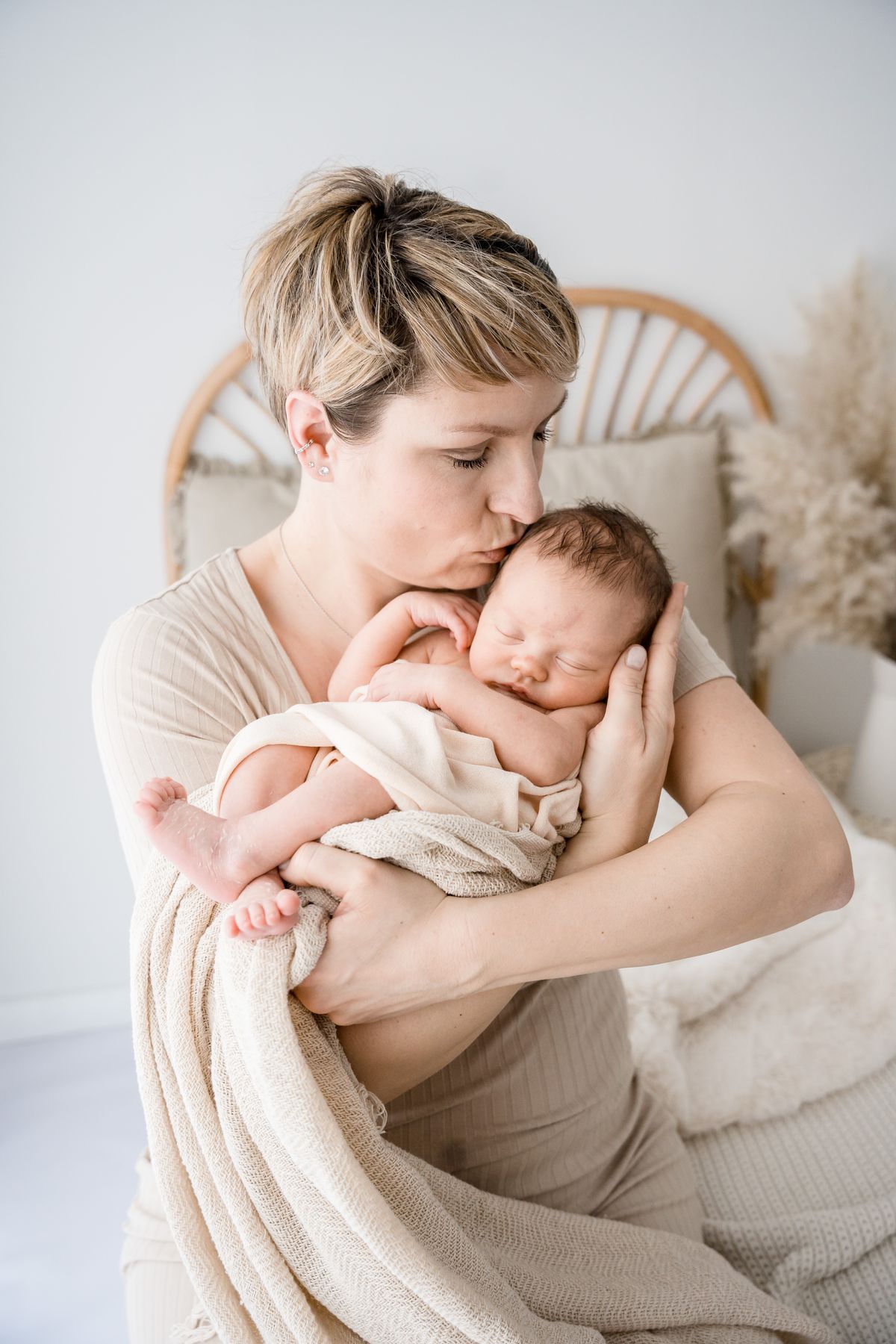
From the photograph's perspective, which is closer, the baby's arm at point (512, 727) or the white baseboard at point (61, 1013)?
the baby's arm at point (512, 727)

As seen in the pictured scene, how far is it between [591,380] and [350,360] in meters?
1.66

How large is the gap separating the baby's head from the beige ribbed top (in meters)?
0.15

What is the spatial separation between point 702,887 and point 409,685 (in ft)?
1.31

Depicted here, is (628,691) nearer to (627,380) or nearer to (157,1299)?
(157,1299)

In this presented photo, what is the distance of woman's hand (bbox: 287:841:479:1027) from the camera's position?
96 cm

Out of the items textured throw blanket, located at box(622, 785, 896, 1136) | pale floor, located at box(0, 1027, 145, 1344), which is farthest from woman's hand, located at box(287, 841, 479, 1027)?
pale floor, located at box(0, 1027, 145, 1344)

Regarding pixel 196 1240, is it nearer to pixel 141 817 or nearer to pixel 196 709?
pixel 141 817

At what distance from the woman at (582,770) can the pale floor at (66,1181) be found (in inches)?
33.8

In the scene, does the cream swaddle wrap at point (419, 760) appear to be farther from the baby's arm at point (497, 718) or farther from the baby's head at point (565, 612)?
the baby's head at point (565, 612)

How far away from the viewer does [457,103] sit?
2391mm

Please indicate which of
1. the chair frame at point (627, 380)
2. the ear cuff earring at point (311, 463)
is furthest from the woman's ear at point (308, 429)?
the chair frame at point (627, 380)

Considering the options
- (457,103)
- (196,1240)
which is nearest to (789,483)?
(457,103)

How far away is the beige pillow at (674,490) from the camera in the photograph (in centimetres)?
247

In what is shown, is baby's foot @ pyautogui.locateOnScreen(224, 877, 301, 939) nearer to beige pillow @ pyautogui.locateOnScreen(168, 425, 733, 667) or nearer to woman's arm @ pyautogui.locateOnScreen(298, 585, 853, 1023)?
woman's arm @ pyautogui.locateOnScreen(298, 585, 853, 1023)
